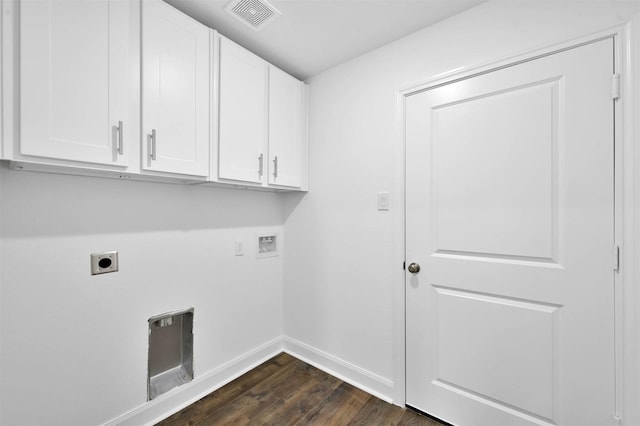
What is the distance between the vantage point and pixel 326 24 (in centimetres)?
167

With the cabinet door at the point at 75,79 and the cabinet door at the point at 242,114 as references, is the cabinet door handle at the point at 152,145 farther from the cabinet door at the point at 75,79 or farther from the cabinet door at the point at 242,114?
the cabinet door at the point at 242,114

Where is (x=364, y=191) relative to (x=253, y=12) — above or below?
below

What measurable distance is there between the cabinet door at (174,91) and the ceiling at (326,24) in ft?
0.55

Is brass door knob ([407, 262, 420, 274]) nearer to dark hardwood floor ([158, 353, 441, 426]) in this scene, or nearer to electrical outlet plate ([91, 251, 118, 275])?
dark hardwood floor ([158, 353, 441, 426])

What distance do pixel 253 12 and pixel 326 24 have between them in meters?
0.44

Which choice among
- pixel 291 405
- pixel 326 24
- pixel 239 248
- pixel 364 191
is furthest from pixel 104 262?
pixel 326 24

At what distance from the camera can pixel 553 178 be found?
1313 mm

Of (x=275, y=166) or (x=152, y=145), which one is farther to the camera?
(x=275, y=166)

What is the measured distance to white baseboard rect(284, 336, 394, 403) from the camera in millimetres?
1872

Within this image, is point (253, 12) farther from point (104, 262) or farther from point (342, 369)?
point (342, 369)

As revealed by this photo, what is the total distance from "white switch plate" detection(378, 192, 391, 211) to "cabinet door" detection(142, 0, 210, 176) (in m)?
1.14

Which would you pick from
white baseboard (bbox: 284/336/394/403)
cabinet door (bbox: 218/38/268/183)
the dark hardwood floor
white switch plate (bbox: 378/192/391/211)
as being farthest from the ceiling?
the dark hardwood floor

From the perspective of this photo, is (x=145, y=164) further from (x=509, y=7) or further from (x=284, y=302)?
(x=509, y=7)

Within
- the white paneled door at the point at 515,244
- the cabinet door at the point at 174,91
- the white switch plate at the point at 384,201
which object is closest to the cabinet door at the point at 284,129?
the cabinet door at the point at 174,91
